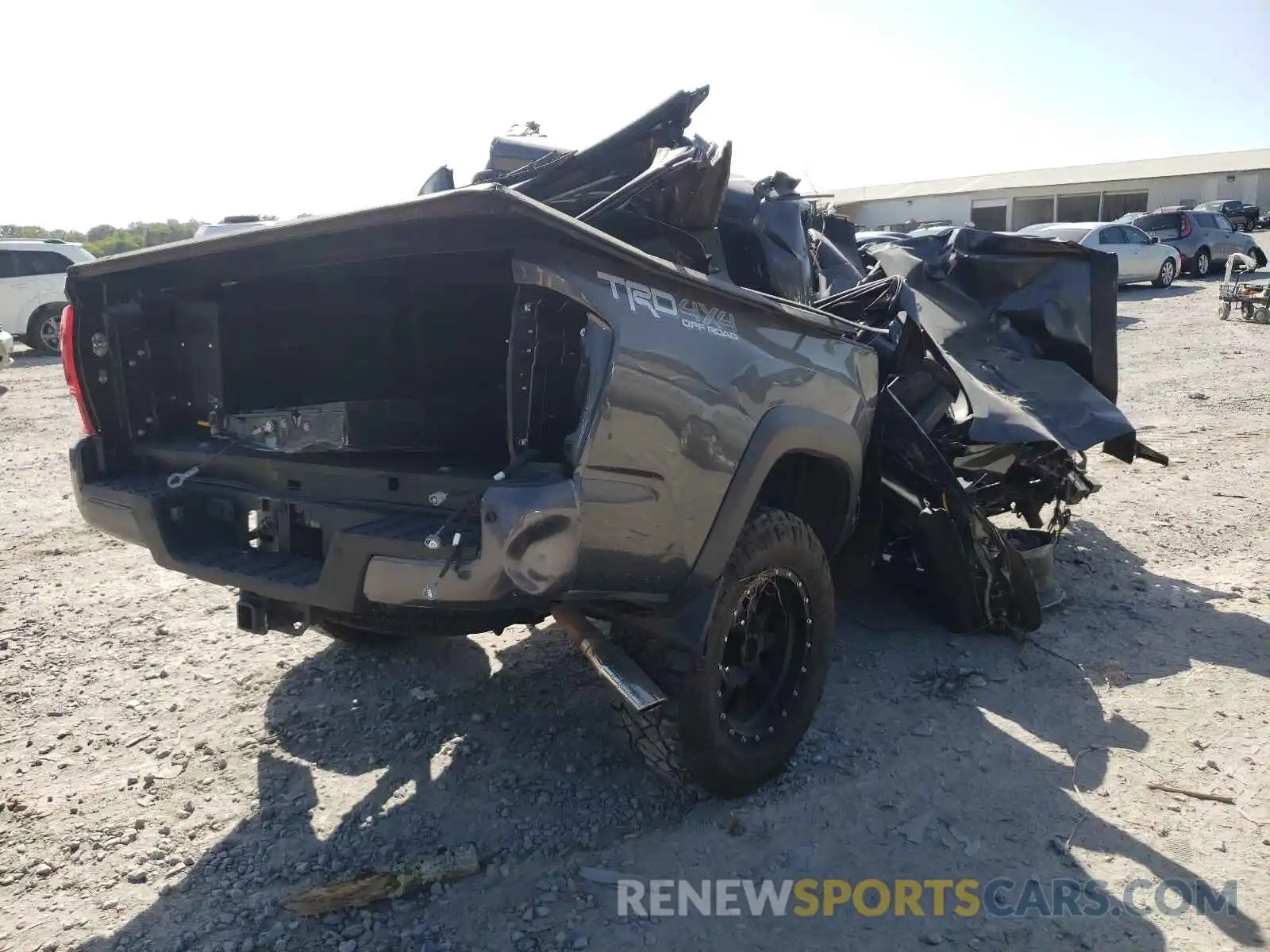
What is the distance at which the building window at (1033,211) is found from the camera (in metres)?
42.9

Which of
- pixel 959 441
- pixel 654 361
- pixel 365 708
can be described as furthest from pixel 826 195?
pixel 365 708

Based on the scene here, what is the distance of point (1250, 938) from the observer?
8.80 feet

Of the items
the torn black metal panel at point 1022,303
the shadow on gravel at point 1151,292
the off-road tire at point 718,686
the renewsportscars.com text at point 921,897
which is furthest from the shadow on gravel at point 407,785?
the shadow on gravel at point 1151,292

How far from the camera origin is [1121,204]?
44312 mm

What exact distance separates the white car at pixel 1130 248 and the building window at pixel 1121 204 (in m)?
23.5

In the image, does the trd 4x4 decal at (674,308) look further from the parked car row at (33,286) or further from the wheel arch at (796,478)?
the parked car row at (33,286)

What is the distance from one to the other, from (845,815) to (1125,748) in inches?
49.9

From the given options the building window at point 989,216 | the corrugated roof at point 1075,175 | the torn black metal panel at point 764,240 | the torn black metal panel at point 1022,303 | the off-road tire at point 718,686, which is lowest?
the off-road tire at point 718,686

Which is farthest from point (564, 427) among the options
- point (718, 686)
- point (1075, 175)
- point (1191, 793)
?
point (1075, 175)

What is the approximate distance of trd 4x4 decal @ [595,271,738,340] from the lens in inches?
104

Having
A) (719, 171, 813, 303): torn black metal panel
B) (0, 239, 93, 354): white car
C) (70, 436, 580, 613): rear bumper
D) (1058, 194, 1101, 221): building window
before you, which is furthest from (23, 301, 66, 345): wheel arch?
(1058, 194, 1101, 221): building window

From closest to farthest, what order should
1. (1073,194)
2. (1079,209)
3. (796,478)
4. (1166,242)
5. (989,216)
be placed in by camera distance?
1. (796,478)
2. (1166,242)
3. (1073,194)
4. (989,216)
5. (1079,209)

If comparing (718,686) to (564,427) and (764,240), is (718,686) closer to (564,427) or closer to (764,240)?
(564,427)

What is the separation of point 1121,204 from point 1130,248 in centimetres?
2612
